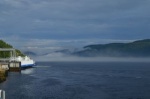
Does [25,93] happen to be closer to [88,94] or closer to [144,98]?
[88,94]

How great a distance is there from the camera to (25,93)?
9575 cm

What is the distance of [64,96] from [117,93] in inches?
621

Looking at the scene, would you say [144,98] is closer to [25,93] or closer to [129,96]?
[129,96]

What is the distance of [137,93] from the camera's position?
96562 mm

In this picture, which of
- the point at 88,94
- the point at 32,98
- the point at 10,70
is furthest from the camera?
the point at 10,70

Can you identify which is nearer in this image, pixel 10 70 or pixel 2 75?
pixel 2 75

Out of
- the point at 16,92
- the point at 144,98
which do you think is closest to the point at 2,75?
the point at 16,92

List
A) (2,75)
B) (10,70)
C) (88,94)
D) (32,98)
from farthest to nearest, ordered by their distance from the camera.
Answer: (10,70)
(2,75)
(88,94)
(32,98)

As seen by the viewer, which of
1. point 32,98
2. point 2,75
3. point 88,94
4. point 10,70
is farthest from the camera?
point 10,70

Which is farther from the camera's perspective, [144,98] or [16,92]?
[16,92]

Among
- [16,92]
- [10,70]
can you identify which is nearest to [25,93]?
[16,92]

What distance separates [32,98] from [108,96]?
790 inches

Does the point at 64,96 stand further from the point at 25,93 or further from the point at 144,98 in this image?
the point at 144,98

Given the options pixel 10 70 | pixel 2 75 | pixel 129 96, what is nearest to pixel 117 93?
pixel 129 96
